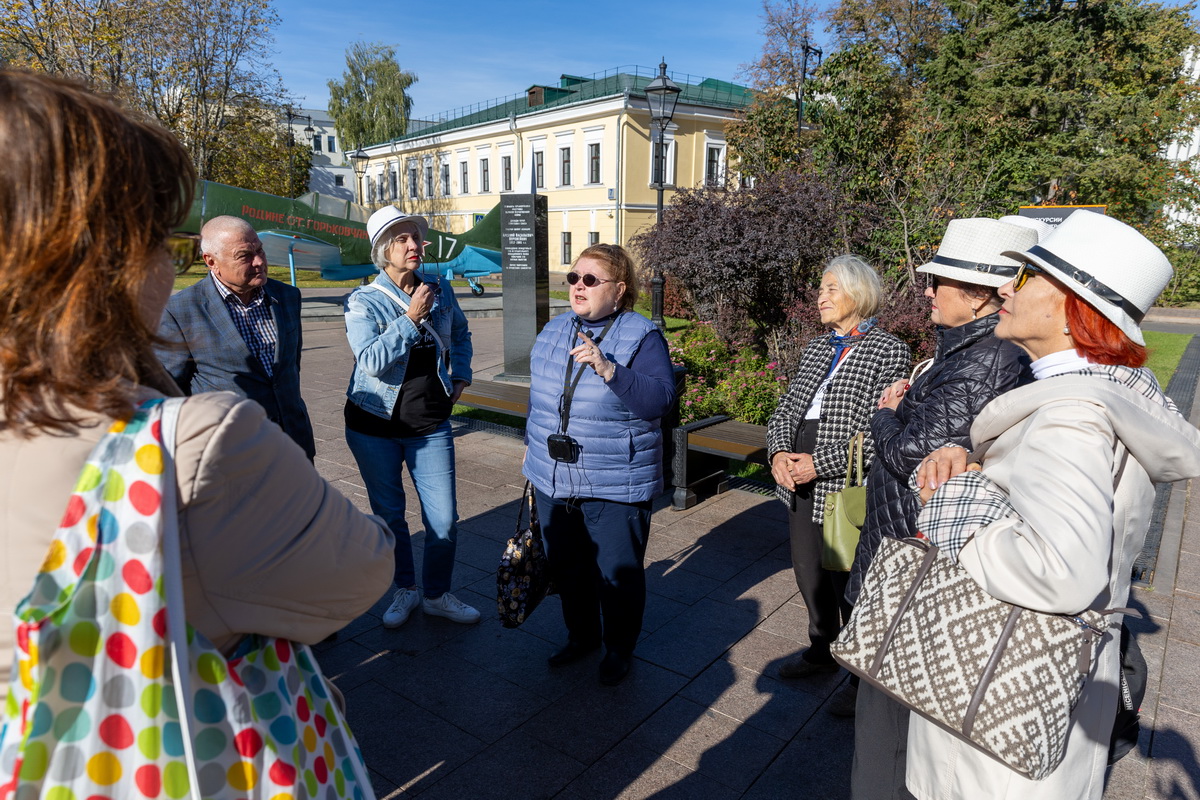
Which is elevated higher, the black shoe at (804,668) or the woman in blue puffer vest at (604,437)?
the woman in blue puffer vest at (604,437)

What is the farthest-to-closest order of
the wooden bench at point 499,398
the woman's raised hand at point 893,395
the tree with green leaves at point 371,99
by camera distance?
1. the tree with green leaves at point 371,99
2. the wooden bench at point 499,398
3. the woman's raised hand at point 893,395

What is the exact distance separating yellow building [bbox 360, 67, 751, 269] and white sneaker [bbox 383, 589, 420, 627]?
3076 centimetres

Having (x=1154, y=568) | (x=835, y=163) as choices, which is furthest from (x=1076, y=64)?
(x=1154, y=568)

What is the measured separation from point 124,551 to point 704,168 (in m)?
38.3

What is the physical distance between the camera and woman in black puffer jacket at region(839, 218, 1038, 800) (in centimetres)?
217

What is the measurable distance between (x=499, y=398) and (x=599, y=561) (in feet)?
13.5

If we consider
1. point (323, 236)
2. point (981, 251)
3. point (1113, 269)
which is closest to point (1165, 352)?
point (981, 251)

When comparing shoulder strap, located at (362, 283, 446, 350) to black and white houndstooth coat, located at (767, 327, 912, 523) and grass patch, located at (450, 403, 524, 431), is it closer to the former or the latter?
black and white houndstooth coat, located at (767, 327, 912, 523)

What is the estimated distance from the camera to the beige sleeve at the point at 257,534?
3.09 feet

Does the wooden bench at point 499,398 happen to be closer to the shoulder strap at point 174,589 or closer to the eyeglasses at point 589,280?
the eyeglasses at point 589,280

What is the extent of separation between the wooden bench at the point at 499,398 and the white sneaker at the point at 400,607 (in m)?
2.88

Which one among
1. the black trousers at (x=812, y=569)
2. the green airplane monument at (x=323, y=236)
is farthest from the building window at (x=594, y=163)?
the black trousers at (x=812, y=569)

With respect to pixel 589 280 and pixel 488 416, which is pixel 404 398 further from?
pixel 488 416

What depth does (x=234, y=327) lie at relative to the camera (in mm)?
3146
